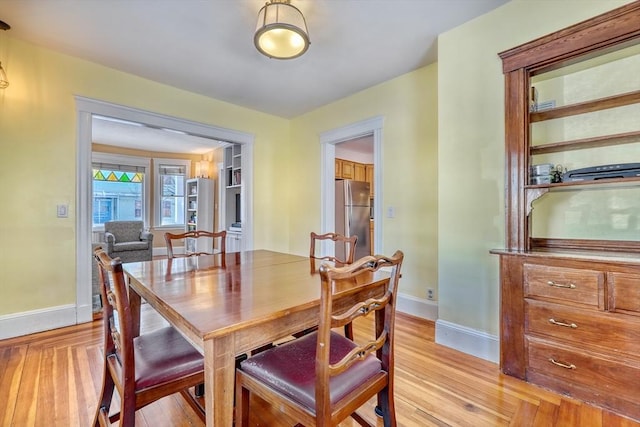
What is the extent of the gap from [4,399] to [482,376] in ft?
9.33

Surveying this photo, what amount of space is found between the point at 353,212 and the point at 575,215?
2.83 metres

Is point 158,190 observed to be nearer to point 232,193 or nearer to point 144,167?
point 144,167

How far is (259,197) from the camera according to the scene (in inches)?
166

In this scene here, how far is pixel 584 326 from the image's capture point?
1593 mm

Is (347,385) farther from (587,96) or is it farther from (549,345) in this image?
(587,96)

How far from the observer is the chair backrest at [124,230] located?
16.6ft

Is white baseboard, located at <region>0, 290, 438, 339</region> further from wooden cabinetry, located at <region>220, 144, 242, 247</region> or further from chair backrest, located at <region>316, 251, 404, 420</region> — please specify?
wooden cabinetry, located at <region>220, 144, 242, 247</region>

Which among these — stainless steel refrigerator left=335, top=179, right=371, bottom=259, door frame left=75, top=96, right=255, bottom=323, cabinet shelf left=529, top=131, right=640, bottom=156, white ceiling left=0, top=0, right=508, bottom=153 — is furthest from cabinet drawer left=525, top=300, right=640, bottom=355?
door frame left=75, top=96, right=255, bottom=323

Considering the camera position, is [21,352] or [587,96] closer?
[587,96]

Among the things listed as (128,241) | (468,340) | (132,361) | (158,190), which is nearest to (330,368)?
(132,361)

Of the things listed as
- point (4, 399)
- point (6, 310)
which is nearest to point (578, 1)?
point (4, 399)

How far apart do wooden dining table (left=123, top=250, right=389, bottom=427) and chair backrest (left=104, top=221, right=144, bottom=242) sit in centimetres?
410

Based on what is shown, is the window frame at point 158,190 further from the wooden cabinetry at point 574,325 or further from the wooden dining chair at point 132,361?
the wooden cabinetry at point 574,325

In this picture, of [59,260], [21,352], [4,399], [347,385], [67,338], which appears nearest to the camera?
[347,385]
